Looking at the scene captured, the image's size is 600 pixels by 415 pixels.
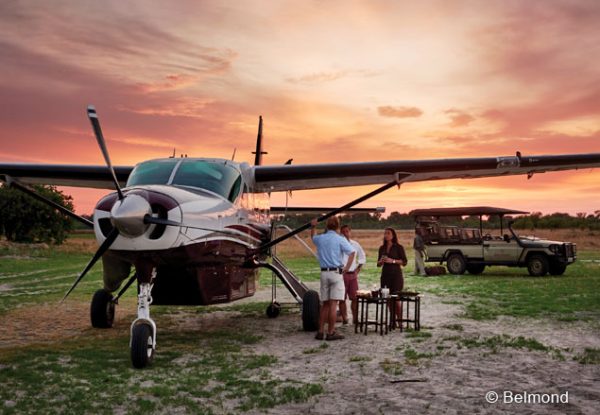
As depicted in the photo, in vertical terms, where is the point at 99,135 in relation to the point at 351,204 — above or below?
above

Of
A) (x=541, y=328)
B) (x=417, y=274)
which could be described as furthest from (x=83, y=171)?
(x=417, y=274)

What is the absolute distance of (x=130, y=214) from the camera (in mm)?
6336

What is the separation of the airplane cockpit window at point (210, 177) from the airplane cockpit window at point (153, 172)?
0.46 feet

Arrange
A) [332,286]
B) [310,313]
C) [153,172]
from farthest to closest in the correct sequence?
[310,313], [332,286], [153,172]

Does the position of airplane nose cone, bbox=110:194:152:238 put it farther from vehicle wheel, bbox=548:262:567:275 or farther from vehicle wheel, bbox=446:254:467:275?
vehicle wheel, bbox=548:262:567:275

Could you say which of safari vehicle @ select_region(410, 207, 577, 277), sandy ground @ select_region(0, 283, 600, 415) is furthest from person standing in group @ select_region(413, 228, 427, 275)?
sandy ground @ select_region(0, 283, 600, 415)

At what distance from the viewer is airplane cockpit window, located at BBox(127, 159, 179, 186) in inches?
319

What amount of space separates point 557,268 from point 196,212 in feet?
55.7

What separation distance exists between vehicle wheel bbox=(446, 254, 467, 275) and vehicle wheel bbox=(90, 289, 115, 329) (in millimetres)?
15093

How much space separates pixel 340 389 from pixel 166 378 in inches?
77.5

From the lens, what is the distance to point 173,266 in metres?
7.66

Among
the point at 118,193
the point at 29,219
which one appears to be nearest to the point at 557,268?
the point at 118,193

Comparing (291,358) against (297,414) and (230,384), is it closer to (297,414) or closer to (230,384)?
(230,384)

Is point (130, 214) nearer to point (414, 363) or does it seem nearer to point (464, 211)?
point (414, 363)
